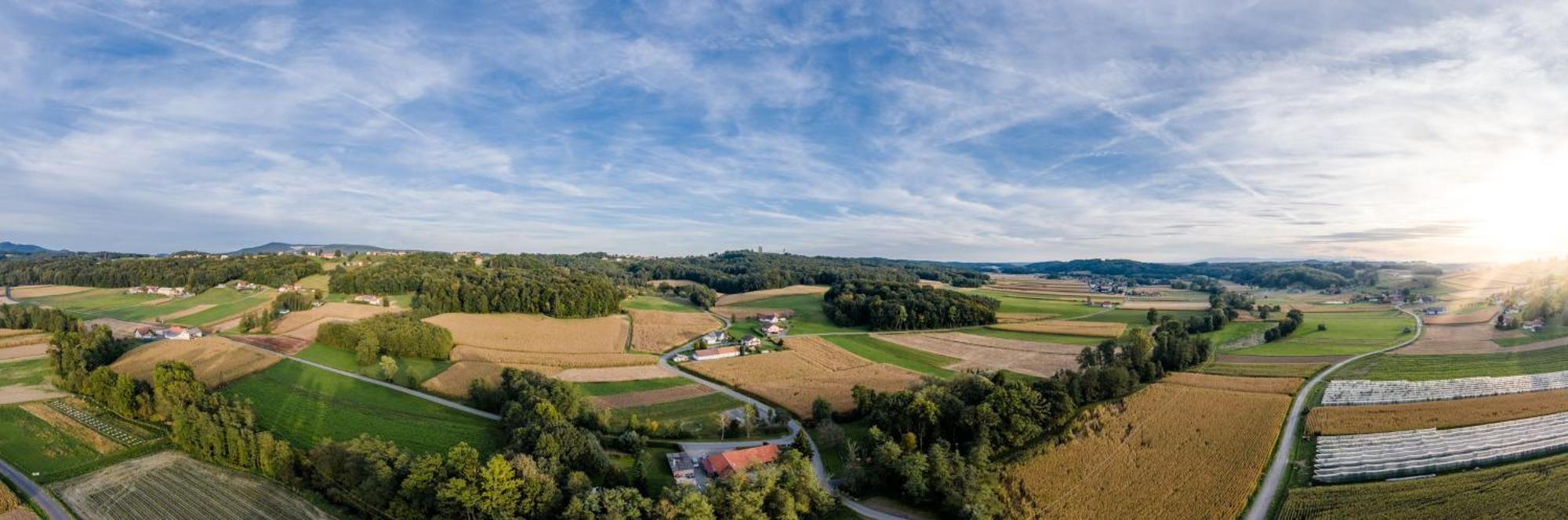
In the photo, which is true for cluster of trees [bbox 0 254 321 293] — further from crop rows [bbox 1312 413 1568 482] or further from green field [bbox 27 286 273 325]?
crop rows [bbox 1312 413 1568 482]

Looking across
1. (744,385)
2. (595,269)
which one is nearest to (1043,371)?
(744,385)

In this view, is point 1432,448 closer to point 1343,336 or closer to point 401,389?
point 1343,336

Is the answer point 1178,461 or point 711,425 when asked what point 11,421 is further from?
point 1178,461

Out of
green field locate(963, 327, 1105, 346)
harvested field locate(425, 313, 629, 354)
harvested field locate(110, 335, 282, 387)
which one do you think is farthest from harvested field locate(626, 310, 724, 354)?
green field locate(963, 327, 1105, 346)

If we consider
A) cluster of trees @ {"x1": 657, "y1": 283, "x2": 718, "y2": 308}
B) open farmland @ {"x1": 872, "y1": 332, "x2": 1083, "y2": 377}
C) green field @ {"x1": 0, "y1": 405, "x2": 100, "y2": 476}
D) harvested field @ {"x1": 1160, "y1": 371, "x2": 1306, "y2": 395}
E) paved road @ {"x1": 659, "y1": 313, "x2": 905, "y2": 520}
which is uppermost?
cluster of trees @ {"x1": 657, "y1": 283, "x2": 718, "y2": 308}

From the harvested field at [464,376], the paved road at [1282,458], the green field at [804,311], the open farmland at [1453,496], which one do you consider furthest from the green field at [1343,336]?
the harvested field at [464,376]

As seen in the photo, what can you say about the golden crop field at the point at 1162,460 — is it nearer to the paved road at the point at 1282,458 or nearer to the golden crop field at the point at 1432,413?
the paved road at the point at 1282,458

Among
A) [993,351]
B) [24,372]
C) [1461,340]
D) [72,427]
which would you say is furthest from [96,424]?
[1461,340]
